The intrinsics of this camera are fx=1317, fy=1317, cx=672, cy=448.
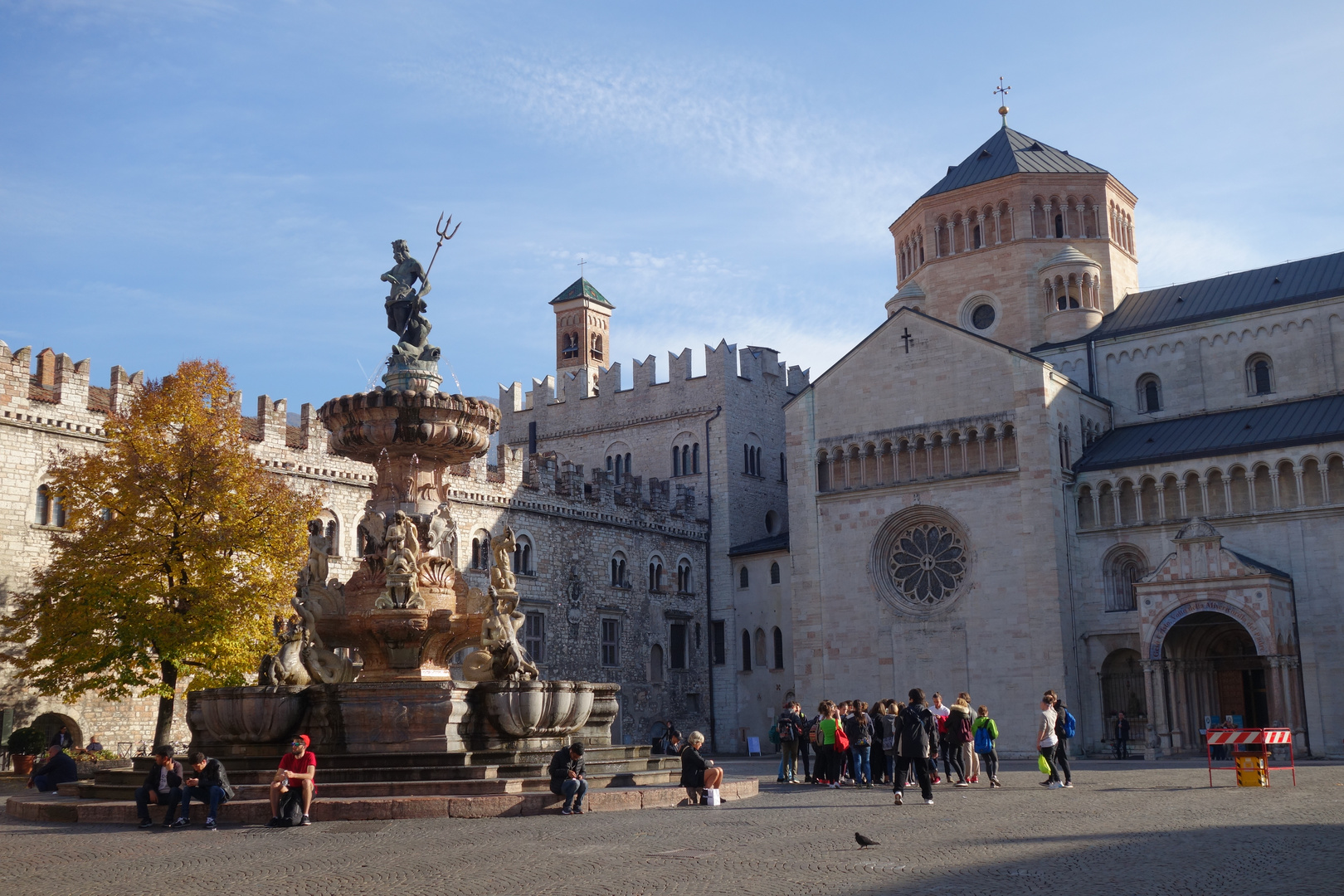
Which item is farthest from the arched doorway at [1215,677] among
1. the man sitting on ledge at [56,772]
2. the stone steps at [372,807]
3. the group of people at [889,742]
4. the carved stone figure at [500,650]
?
the man sitting on ledge at [56,772]

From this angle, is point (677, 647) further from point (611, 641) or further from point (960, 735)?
point (960, 735)

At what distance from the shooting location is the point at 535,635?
45688mm

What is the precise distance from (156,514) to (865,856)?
2118cm

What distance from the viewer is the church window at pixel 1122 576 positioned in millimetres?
41156

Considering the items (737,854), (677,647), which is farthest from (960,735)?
(677,647)

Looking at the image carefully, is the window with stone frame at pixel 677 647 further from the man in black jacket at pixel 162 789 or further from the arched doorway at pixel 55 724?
the man in black jacket at pixel 162 789

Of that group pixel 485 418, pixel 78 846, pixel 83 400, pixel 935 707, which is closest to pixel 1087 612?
pixel 935 707

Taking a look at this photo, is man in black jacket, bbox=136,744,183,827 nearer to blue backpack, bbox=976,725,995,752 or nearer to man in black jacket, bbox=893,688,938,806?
man in black jacket, bbox=893,688,938,806

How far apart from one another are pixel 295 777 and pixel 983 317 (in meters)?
41.1

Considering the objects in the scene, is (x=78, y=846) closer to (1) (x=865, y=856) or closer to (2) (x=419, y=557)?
(2) (x=419, y=557)

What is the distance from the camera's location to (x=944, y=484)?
43.8 metres

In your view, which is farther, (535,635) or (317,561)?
(535,635)

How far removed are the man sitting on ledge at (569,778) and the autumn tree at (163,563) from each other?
48.0ft

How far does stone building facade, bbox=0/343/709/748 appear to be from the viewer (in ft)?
106
